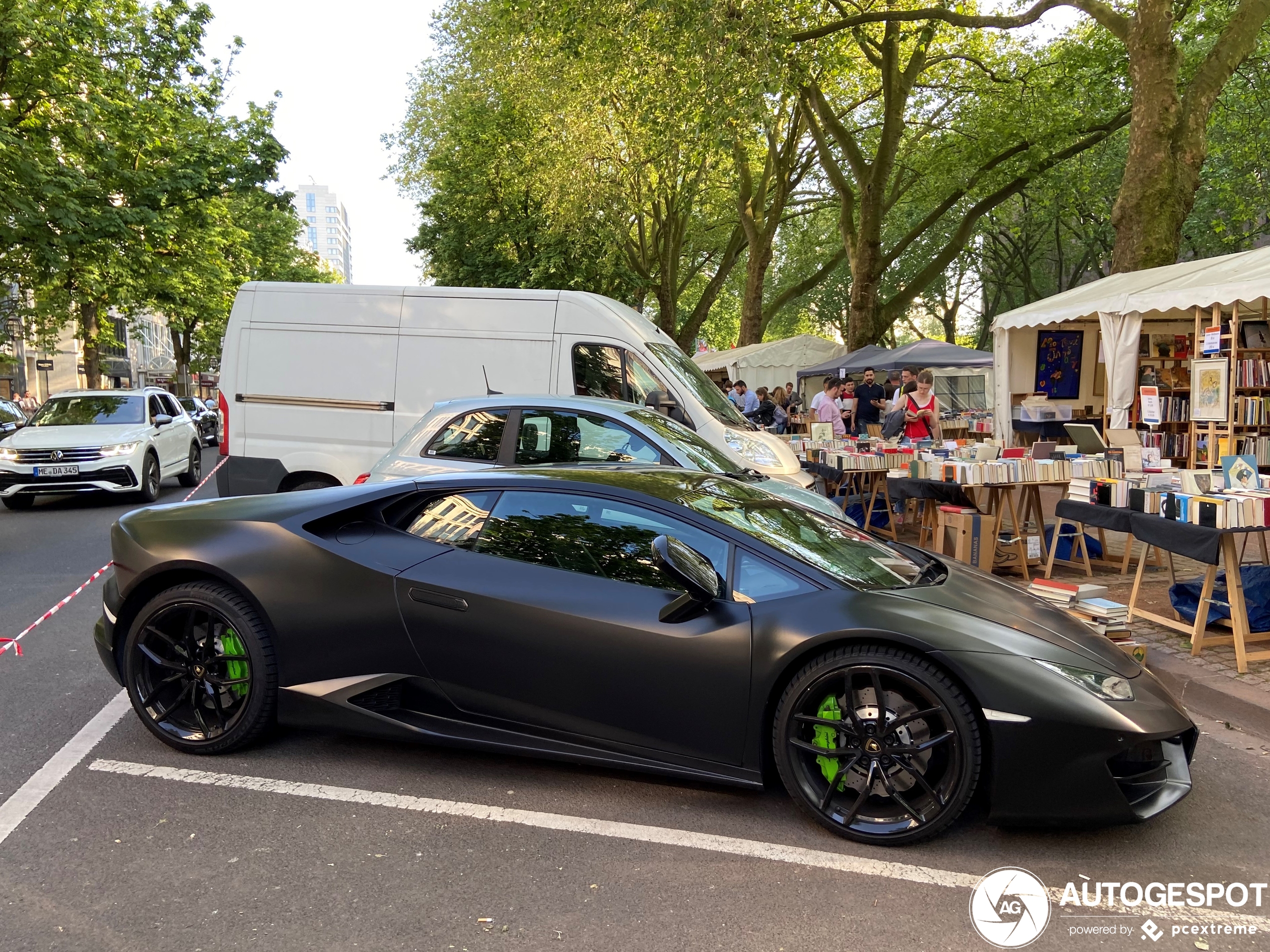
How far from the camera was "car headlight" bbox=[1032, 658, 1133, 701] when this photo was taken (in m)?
3.25

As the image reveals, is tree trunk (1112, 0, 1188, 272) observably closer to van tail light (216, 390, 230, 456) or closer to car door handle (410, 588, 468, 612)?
van tail light (216, 390, 230, 456)

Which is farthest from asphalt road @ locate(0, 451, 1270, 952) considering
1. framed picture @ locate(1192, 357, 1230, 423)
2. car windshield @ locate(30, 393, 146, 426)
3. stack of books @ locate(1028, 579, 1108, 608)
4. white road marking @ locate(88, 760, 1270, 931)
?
car windshield @ locate(30, 393, 146, 426)

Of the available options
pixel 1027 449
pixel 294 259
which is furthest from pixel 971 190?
pixel 294 259

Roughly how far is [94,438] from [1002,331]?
12890 mm

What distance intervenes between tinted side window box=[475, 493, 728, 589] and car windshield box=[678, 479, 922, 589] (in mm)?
149

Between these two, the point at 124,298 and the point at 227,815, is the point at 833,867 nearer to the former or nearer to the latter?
the point at 227,815

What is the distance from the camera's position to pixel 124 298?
2834 cm

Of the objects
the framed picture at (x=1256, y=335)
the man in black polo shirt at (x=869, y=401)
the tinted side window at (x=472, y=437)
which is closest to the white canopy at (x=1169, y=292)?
the framed picture at (x=1256, y=335)

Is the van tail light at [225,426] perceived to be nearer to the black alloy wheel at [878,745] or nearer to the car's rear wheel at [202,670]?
the car's rear wheel at [202,670]

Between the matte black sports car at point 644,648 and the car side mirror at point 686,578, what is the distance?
12 mm

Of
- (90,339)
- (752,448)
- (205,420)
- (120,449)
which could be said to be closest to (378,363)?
(752,448)

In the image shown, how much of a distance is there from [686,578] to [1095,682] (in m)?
1.42

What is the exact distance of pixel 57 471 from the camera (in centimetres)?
1255

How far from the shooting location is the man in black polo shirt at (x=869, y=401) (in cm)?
1631
